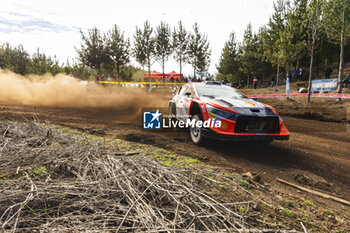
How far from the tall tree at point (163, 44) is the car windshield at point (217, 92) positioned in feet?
84.6

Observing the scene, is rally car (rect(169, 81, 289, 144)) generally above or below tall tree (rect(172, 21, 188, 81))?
below

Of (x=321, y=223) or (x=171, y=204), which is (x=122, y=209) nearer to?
(x=171, y=204)

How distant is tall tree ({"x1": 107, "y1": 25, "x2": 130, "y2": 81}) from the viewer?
27219 mm

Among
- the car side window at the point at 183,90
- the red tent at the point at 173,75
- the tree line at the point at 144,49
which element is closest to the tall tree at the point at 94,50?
the tree line at the point at 144,49

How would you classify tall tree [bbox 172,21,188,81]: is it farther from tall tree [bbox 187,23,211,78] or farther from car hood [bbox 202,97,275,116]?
car hood [bbox 202,97,275,116]

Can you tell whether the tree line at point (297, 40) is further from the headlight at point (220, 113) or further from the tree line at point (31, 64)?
the tree line at point (31, 64)

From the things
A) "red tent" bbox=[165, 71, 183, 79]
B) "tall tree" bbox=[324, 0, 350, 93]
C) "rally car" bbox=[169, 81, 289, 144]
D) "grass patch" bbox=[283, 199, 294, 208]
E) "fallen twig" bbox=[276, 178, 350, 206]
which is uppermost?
"tall tree" bbox=[324, 0, 350, 93]

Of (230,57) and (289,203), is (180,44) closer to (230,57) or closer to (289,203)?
(230,57)

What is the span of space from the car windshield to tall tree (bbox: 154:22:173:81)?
→ 25774mm

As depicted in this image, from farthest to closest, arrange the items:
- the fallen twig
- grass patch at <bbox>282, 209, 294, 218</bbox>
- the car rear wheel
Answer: the car rear wheel < the fallen twig < grass patch at <bbox>282, 209, 294, 218</bbox>

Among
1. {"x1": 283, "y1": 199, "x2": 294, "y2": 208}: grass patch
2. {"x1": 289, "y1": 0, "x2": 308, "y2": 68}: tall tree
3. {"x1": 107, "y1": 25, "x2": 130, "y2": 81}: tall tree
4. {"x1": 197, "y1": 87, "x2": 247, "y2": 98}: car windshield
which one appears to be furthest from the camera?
{"x1": 107, "y1": 25, "x2": 130, "y2": 81}: tall tree

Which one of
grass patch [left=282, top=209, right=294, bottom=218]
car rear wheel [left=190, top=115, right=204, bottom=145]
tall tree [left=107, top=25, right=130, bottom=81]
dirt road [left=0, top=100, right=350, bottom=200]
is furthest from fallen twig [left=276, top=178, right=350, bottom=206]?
tall tree [left=107, top=25, right=130, bottom=81]

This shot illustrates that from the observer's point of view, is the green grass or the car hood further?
the car hood

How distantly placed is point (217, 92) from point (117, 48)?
25.1m
